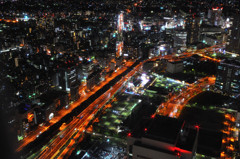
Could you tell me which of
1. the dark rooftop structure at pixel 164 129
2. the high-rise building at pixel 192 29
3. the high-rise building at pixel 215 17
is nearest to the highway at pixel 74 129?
the dark rooftop structure at pixel 164 129

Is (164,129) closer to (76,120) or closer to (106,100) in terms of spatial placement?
(76,120)

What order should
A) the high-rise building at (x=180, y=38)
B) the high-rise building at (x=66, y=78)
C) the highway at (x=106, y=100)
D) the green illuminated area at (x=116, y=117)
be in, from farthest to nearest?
the high-rise building at (x=180, y=38) → the high-rise building at (x=66, y=78) → the green illuminated area at (x=116, y=117) → the highway at (x=106, y=100)

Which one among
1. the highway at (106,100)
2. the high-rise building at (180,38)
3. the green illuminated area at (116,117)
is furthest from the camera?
the high-rise building at (180,38)

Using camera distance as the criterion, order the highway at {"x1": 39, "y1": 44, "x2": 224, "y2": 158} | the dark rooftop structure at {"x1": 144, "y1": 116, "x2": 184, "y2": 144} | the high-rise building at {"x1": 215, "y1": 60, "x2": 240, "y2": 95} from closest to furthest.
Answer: the dark rooftop structure at {"x1": 144, "y1": 116, "x2": 184, "y2": 144} → the highway at {"x1": 39, "y1": 44, "x2": 224, "y2": 158} → the high-rise building at {"x1": 215, "y1": 60, "x2": 240, "y2": 95}

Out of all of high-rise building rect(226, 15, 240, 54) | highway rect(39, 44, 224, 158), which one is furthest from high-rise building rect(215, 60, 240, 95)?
high-rise building rect(226, 15, 240, 54)

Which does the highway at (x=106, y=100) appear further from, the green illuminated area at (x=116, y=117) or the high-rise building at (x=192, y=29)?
the high-rise building at (x=192, y=29)

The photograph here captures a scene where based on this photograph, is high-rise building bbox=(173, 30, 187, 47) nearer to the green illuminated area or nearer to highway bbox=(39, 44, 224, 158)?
highway bbox=(39, 44, 224, 158)
